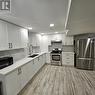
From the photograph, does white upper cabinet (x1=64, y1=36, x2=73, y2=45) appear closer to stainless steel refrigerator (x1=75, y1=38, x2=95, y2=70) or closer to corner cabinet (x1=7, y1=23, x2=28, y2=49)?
stainless steel refrigerator (x1=75, y1=38, x2=95, y2=70)

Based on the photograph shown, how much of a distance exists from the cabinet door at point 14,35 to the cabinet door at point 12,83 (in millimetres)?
1264

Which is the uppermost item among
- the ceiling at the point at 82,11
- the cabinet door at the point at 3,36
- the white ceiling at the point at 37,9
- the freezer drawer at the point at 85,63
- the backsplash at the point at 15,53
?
the white ceiling at the point at 37,9

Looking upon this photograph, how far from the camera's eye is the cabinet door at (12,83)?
1.75 meters

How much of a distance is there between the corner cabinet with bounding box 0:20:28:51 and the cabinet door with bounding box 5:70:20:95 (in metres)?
0.93

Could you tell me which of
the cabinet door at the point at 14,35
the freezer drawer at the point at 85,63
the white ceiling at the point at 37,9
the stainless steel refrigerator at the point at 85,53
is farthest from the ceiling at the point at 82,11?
the freezer drawer at the point at 85,63

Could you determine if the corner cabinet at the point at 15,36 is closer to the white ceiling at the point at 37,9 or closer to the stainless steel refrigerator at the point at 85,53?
the white ceiling at the point at 37,9

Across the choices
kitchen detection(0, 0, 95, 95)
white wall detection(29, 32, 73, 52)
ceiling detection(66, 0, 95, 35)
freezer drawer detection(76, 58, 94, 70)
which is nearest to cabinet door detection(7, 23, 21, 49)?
kitchen detection(0, 0, 95, 95)

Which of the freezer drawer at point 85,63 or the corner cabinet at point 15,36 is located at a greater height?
the corner cabinet at point 15,36

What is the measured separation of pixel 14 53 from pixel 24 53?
532mm

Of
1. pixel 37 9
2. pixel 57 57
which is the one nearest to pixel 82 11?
pixel 37 9

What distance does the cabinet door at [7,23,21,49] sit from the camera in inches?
106

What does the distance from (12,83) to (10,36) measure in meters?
1.63

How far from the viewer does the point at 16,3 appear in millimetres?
1471

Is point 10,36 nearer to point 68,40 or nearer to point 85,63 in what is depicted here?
point 68,40
